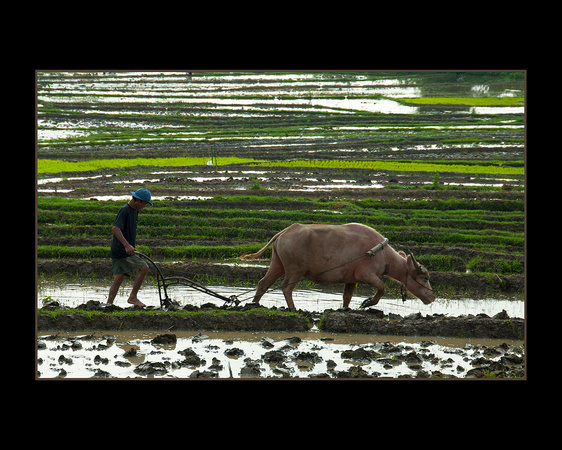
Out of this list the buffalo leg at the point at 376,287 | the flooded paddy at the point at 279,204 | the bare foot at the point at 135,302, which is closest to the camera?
the flooded paddy at the point at 279,204

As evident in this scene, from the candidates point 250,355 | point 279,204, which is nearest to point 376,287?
point 250,355

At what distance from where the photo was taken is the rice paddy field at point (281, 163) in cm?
1260

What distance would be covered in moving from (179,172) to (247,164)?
271 cm

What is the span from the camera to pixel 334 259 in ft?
27.0

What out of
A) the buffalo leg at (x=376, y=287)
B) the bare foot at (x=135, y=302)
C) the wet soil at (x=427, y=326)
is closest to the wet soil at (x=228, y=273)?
the bare foot at (x=135, y=302)

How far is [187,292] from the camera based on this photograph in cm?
934

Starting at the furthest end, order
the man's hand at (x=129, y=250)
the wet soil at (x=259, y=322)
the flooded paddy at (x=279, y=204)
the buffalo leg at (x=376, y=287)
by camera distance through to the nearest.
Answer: the buffalo leg at (x=376, y=287), the man's hand at (x=129, y=250), the wet soil at (x=259, y=322), the flooded paddy at (x=279, y=204)

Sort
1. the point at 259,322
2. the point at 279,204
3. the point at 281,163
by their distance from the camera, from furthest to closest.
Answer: the point at 281,163, the point at 279,204, the point at 259,322

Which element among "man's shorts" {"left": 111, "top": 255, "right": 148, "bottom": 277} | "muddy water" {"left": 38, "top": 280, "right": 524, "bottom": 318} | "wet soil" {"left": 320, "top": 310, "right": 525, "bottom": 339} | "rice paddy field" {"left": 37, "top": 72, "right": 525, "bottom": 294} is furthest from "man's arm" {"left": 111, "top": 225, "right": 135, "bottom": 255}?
"rice paddy field" {"left": 37, "top": 72, "right": 525, "bottom": 294}

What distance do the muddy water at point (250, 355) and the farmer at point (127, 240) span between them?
3.21 ft

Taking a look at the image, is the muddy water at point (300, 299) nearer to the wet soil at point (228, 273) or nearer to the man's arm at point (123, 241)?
the wet soil at point (228, 273)

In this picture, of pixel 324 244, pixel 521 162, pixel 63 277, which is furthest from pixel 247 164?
pixel 324 244

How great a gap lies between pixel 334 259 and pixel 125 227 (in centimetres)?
282

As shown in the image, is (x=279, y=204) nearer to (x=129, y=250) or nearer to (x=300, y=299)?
(x=300, y=299)
